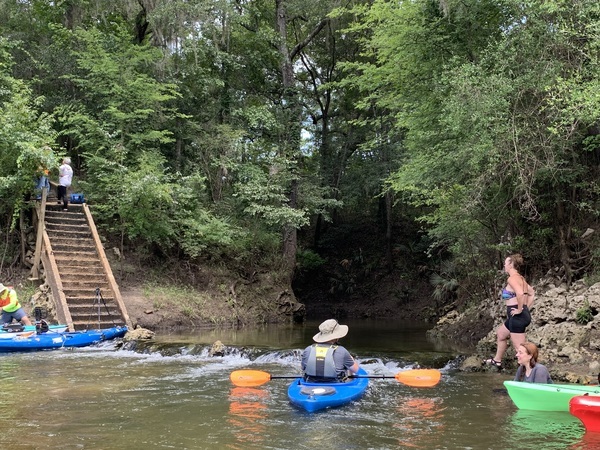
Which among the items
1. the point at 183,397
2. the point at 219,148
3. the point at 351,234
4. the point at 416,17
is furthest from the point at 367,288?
the point at 183,397

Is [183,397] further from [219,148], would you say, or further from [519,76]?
[219,148]

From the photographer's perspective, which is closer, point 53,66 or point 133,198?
point 133,198

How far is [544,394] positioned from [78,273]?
12637 millimetres

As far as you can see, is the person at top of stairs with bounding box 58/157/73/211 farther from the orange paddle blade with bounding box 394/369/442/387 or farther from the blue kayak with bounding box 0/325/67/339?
the orange paddle blade with bounding box 394/369/442/387

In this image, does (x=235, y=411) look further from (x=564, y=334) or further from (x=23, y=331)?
(x=23, y=331)

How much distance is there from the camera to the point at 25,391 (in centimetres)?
850

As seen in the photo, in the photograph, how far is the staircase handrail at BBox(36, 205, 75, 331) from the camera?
14.5m

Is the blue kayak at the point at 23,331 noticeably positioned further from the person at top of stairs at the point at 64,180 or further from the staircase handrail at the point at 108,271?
the person at top of stairs at the point at 64,180

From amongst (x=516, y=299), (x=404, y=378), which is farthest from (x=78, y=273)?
(x=516, y=299)

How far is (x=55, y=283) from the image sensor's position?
49.4ft

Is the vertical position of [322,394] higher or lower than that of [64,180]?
lower

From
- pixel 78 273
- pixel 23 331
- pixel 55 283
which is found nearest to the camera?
pixel 23 331

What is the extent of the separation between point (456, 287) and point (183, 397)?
14.5 metres

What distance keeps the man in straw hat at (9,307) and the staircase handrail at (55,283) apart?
3.39 feet
